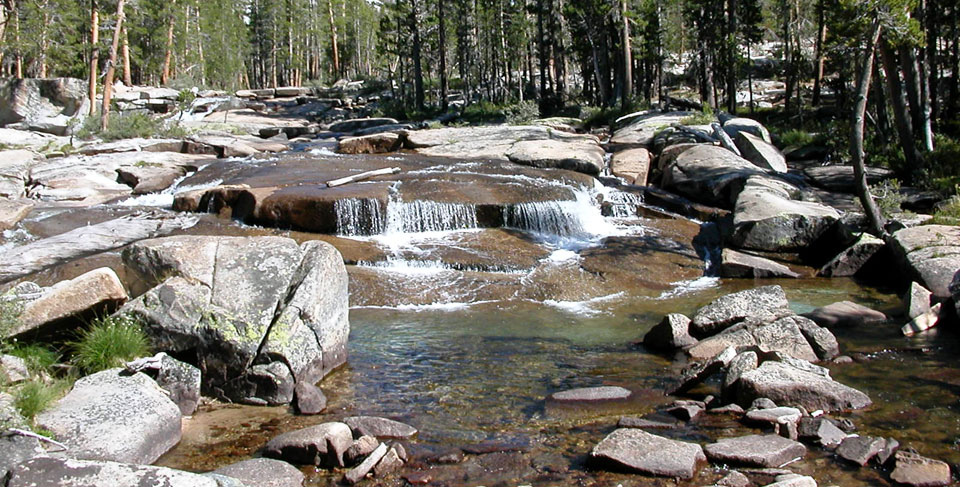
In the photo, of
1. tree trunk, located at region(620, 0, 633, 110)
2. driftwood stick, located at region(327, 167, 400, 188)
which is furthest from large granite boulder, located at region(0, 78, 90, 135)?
tree trunk, located at region(620, 0, 633, 110)

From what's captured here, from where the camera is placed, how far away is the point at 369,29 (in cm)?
7788

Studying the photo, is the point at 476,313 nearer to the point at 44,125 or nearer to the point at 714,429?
the point at 714,429

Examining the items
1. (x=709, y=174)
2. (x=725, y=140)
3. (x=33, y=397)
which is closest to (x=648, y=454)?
(x=33, y=397)

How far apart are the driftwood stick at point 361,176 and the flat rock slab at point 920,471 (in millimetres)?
13514

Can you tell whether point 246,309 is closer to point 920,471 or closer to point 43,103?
point 920,471

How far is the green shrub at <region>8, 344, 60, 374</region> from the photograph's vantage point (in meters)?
6.69

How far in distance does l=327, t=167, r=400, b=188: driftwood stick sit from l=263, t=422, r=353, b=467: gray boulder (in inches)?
447

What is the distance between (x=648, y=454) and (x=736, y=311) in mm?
4451

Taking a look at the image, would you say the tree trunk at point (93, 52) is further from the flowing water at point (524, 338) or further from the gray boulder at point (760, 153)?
the gray boulder at point (760, 153)

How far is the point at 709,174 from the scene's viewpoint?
1867 centimetres

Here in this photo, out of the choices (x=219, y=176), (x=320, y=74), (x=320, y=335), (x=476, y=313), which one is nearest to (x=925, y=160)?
(x=476, y=313)

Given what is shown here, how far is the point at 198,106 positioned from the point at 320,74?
28514 mm

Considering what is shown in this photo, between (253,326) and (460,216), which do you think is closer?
(253,326)

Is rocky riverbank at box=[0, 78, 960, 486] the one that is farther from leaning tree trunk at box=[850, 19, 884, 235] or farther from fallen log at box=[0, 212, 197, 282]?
leaning tree trunk at box=[850, 19, 884, 235]
